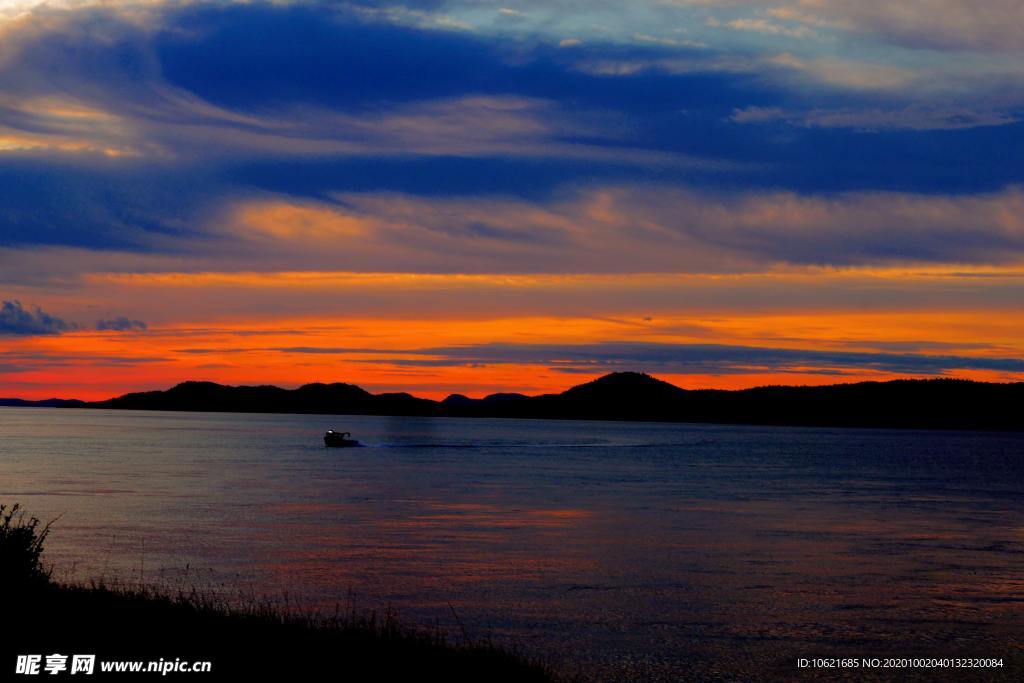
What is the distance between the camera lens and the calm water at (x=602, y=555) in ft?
83.3

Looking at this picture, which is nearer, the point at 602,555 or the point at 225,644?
the point at 225,644

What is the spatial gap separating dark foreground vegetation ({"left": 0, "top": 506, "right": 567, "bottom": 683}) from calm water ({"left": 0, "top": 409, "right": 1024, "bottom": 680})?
5.23 m

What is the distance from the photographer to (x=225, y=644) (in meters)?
17.6

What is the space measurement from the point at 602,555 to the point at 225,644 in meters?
22.6

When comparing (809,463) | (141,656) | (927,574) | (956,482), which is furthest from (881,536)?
(809,463)

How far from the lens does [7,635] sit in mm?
17078

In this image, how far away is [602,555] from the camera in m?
38.3

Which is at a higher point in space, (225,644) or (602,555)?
(225,644)

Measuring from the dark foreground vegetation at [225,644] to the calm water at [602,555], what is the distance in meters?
5.23

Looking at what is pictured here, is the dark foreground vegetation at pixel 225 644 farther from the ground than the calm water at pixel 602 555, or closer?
farther from the ground

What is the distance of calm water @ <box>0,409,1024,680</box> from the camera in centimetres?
2538

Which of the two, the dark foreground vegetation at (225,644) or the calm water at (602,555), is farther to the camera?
the calm water at (602,555)

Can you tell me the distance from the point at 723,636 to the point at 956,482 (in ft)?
243

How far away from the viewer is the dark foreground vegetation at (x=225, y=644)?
1650 centimetres
